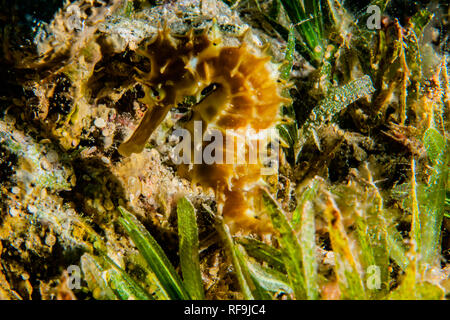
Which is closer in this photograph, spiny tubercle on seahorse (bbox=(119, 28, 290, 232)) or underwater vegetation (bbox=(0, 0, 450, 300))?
underwater vegetation (bbox=(0, 0, 450, 300))

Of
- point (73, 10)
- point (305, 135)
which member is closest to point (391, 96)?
point (305, 135)

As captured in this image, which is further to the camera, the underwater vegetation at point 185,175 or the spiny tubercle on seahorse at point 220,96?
the spiny tubercle on seahorse at point 220,96

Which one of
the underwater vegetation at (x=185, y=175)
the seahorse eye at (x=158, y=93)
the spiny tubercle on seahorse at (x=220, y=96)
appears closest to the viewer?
the underwater vegetation at (x=185, y=175)

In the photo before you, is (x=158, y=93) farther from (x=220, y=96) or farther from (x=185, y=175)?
(x=185, y=175)

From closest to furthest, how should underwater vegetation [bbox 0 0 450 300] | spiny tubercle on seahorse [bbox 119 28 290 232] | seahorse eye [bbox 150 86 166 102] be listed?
underwater vegetation [bbox 0 0 450 300]
spiny tubercle on seahorse [bbox 119 28 290 232]
seahorse eye [bbox 150 86 166 102]

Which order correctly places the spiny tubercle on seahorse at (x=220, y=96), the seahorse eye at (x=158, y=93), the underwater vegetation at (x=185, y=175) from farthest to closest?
the seahorse eye at (x=158, y=93) < the spiny tubercle on seahorse at (x=220, y=96) < the underwater vegetation at (x=185, y=175)

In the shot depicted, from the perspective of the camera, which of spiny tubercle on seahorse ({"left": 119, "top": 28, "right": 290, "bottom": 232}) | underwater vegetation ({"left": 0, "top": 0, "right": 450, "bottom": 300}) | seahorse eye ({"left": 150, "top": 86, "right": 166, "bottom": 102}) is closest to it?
underwater vegetation ({"left": 0, "top": 0, "right": 450, "bottom": 300})

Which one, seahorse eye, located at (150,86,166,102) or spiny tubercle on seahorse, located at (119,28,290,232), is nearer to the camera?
spiny tubercle on seahorse, located at (119,28,290,232)

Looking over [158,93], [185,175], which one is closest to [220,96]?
[158,93]

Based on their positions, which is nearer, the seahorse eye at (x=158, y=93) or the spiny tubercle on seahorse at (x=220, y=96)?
the spiny tubercle on seahorse at (x=220, y=96)
